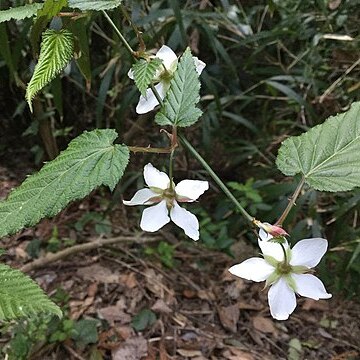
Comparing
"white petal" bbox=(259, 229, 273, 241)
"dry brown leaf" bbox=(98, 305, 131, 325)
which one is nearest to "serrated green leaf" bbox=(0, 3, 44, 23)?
"white petal" bbox=(259, 229, 273, 241)

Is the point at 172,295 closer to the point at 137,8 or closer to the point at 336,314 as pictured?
the point at 336,314

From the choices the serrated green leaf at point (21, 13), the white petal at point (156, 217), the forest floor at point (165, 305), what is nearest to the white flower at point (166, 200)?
the white petal at point (156, 217)

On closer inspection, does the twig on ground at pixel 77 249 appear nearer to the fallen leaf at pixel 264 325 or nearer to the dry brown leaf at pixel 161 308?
the dry brown leaf at pixel 161 308

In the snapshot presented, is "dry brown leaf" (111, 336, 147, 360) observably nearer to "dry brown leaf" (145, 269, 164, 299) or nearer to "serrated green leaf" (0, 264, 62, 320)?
"dry brown leaf" (145, 269, 164, 299)

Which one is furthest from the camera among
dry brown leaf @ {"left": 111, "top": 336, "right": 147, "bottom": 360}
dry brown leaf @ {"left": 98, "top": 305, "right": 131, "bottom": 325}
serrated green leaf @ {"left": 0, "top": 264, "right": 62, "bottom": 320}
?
dry brown leaf @ {"left": 98, "top": 305, "right": 131, "bottom": 325}

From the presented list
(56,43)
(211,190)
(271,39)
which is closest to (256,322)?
(211,190)

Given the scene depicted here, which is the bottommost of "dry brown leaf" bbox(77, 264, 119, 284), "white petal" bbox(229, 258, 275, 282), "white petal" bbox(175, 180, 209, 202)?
"dry brown leaf" bbox(77, 264, 119, 284)

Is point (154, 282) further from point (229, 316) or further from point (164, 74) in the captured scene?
point (164, 74)
